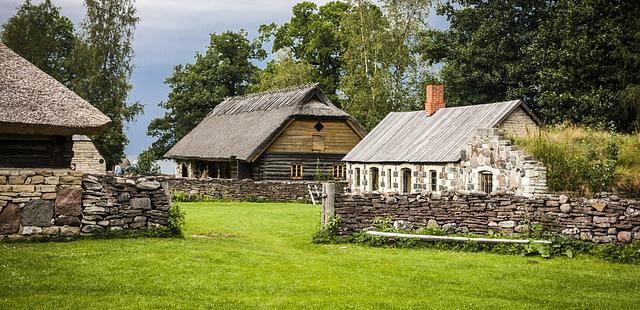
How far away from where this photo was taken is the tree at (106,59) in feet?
179

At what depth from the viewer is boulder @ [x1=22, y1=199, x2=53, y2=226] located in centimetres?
1756

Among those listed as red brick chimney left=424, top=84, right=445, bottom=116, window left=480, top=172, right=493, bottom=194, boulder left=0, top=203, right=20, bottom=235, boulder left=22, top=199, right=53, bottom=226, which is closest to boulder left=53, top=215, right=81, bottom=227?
boulder left=22, top=199, right=53, bottom=226

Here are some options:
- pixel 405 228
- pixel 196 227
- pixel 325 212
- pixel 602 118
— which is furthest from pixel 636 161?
pixel 602 118

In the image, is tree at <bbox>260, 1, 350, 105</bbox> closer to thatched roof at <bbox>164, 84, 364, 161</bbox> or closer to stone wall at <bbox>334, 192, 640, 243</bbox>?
thatched roof at <bbox>164, 84, 364, 161</bbox>

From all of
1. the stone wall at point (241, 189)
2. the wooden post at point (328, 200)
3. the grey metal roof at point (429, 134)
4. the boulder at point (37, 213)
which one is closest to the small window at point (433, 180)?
the grey metal roof at point (429, 134)

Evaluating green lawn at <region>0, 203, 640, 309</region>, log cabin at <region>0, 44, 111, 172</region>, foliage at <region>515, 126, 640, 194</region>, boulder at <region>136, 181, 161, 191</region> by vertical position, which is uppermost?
log cabin at <region>0, 44, 111, 172</region>

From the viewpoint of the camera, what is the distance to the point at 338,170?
45000 mm

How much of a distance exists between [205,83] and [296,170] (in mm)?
24978

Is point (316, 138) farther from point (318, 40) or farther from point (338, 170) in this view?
point (318, 40)

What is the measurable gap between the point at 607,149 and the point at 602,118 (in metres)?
17.0

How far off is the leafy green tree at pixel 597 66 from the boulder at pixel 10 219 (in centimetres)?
2636

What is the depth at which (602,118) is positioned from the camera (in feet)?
118

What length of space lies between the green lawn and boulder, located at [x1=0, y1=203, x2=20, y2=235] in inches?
31.9

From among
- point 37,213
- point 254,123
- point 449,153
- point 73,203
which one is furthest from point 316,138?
point 37,213
